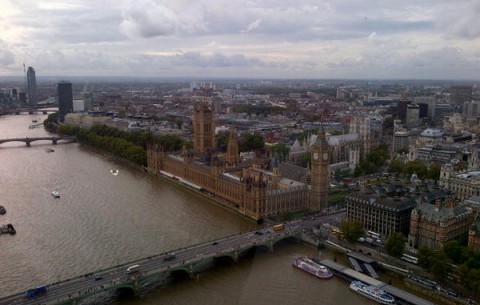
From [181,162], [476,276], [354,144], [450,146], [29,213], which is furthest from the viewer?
[354,144]

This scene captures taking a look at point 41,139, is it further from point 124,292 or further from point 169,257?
point 124,292

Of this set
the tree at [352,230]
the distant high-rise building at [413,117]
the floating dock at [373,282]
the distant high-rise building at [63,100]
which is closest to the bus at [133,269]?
the floating dock at [373,282]

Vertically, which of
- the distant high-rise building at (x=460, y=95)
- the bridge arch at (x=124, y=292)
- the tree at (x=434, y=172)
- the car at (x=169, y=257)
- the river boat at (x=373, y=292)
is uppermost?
the distant high-rise building at (x=460, y=95)

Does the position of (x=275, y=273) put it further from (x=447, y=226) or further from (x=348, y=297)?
(x=447, y=226)

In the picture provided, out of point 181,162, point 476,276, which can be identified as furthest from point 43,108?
point 476,276

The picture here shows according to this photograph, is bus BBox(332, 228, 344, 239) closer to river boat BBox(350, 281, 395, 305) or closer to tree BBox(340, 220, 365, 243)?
tree BBox(340, 220, 365, 243)

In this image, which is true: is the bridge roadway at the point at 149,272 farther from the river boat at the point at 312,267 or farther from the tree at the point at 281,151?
the tree at the point at 281,151

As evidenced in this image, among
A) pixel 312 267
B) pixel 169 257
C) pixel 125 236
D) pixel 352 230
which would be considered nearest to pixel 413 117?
pixel 352 230
